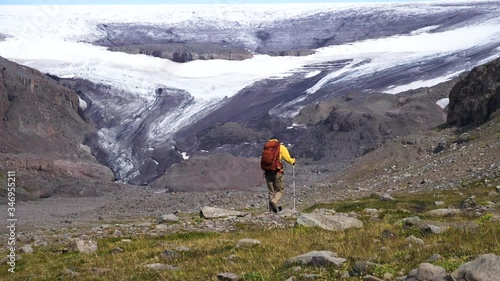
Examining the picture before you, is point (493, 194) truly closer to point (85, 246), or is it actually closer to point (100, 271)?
point (85, 246)

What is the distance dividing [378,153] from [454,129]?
13.3 feet

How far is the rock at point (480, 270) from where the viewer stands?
263 inches

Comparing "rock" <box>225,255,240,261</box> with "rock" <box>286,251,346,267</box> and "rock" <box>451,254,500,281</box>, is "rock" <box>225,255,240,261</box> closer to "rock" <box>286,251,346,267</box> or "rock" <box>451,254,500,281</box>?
"rock" <box>286,251,346,267</box>

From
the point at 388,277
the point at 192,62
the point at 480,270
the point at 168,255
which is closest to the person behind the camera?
the point at 480,270

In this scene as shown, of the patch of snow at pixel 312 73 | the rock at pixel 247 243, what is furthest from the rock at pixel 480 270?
the patch of snow at pixel 312 73

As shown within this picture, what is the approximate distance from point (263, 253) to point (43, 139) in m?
58.8

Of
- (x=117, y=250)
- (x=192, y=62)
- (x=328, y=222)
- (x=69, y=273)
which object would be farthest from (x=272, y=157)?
(x=192, y=62)

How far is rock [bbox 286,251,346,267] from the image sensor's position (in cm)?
859

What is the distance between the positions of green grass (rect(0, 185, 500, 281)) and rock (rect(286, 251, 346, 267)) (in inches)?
3.8

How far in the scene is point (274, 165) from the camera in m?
16.9

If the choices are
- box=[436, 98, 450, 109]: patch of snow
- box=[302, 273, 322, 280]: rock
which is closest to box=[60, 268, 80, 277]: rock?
box=[302, 273, 322, 280]: rock

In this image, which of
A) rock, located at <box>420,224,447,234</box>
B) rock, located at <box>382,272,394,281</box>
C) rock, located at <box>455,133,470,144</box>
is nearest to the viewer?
rock, located at <box>382,272,394,281</box>

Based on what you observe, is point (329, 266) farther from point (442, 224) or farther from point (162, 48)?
point (162, 48)

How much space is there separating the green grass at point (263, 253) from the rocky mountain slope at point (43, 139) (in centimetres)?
3426
